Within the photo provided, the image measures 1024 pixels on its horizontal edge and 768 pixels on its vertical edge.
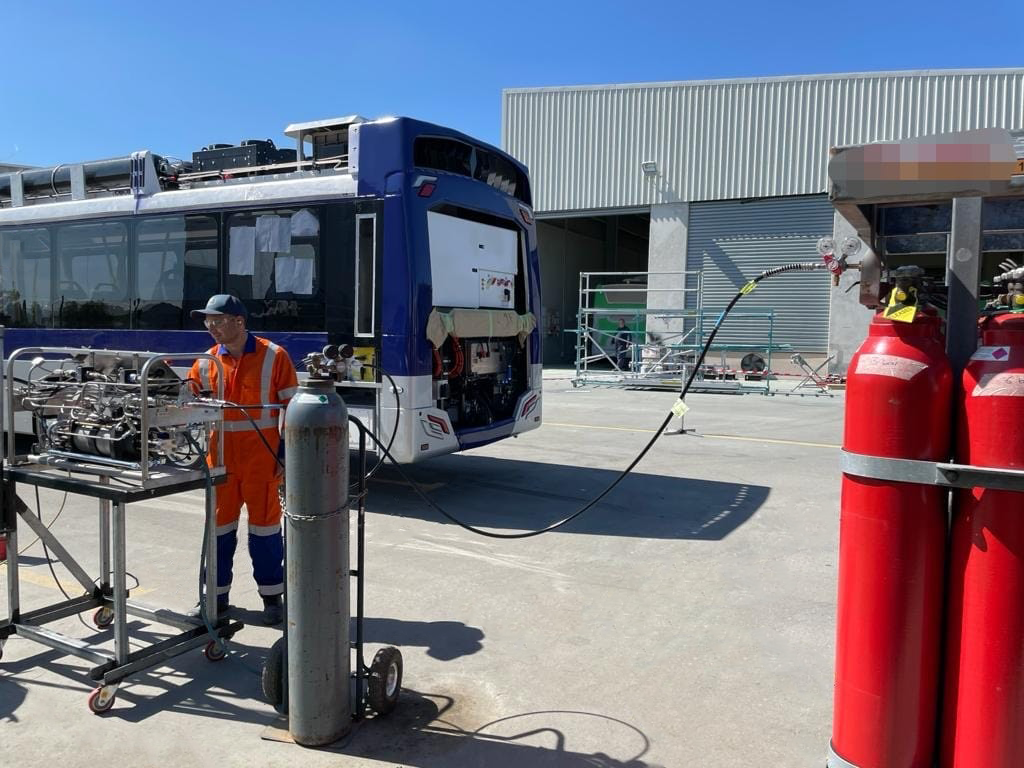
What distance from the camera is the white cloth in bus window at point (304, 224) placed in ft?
25.3

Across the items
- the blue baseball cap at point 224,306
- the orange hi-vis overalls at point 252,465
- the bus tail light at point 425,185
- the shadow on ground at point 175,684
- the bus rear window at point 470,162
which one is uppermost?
the bus rear window at point 470,162

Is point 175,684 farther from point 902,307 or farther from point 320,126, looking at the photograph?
point 320,126

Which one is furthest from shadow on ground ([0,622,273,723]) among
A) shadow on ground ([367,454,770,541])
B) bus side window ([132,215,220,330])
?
bus side window ([132,215,220,330])

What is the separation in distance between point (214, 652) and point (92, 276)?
6776 mm

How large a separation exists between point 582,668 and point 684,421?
10401 mm

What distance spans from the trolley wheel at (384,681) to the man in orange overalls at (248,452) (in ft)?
4.17

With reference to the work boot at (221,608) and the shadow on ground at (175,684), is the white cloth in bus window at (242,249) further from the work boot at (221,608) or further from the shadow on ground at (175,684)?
the shadow on ground at (175,684)

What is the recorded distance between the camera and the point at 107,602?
478 centimetres

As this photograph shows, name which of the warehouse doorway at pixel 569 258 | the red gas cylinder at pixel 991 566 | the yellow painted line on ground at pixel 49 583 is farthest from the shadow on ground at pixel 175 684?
the warehouse doorway at pixel 569 258

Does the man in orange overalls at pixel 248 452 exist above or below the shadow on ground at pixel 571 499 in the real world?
above

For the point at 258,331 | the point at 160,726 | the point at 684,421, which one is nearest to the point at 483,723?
the point at 160,726

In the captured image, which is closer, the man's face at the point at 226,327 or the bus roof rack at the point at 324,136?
the man's face at the point at 226,327

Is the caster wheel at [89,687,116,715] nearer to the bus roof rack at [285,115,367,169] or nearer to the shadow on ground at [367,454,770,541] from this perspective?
the shadow on ground at [367,454,770,541]

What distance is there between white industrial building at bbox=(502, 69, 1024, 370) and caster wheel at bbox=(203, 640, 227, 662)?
23.0m
